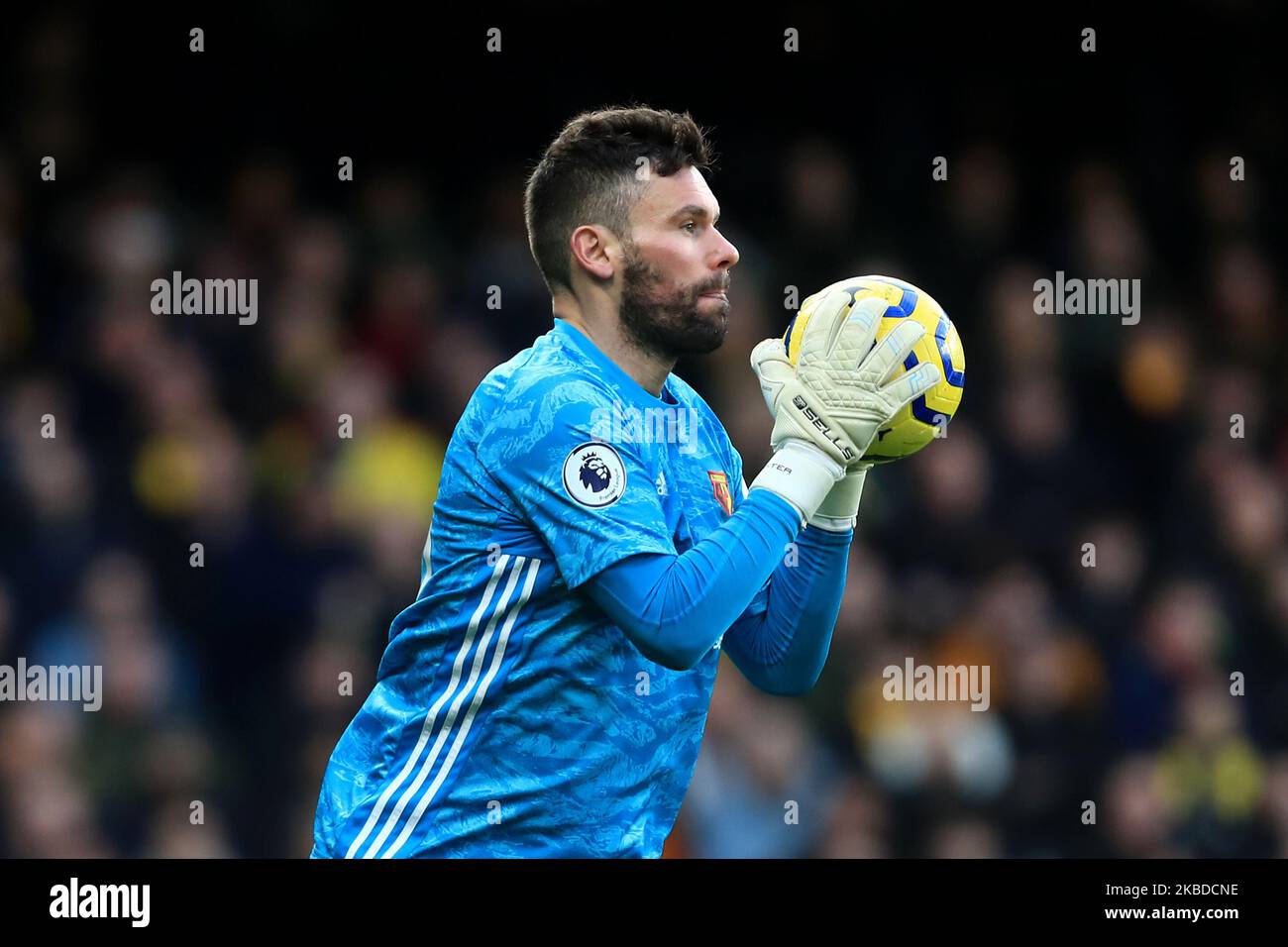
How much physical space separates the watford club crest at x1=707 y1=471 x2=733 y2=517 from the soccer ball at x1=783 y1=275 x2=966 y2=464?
309 mm

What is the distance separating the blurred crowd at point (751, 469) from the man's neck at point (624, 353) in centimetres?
335

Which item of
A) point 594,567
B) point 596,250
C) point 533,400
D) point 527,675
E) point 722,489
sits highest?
point 596,250

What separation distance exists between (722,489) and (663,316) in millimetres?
400

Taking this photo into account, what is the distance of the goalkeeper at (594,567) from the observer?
10.3ft

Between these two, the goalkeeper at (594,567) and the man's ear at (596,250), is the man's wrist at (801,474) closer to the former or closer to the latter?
the goalkeeper at (594,567)

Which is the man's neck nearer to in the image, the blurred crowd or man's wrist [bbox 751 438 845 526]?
man's wrist [bbox 751 438 845 526]

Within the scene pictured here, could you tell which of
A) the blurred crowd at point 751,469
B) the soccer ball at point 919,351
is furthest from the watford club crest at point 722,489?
the blurred crowd at point 751,469

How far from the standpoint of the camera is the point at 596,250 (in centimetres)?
353

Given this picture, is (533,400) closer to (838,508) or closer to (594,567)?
(594,567)

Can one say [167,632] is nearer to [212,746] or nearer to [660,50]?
[212,746]

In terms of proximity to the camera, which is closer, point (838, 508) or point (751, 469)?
point (838, 508)

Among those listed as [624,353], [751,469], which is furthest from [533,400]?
[751,469]

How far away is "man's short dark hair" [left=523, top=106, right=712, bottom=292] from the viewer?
354cm
